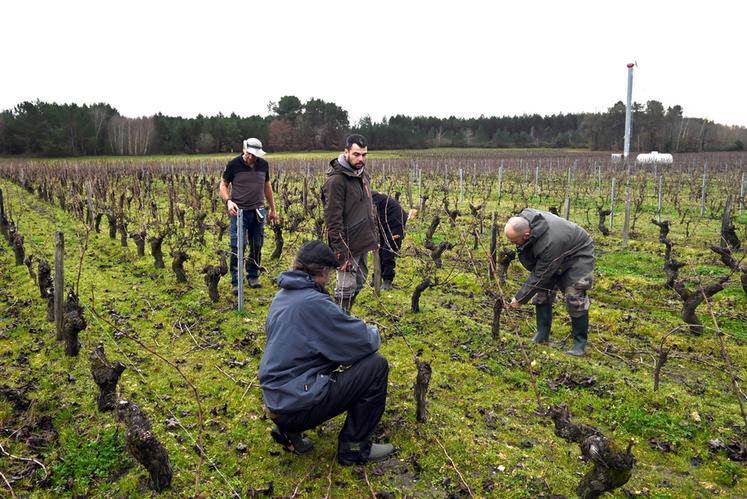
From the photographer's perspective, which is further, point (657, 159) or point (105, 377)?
point (657, 159)

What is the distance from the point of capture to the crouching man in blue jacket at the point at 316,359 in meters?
2.97

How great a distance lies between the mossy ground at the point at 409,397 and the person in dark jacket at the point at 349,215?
3.15 ft

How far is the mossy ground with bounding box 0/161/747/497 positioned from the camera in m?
3.36

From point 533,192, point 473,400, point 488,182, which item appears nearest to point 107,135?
point 488,182

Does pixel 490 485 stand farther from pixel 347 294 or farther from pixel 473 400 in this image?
pixel 347 294

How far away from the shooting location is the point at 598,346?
224 inches

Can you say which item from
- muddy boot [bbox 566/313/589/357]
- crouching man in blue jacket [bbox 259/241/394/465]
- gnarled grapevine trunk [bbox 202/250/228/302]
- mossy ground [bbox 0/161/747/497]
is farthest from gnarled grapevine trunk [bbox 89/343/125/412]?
muddy boot [bbox 566/313/589/357]

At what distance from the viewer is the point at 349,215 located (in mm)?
5145

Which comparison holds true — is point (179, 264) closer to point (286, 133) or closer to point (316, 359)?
point (316, 359)

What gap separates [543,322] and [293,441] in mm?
3244

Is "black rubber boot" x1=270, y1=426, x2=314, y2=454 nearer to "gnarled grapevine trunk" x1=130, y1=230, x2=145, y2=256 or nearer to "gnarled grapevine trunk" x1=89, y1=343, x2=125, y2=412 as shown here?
"gnarled grapevine trunk" x1=89, y1=343, x2=125, y2=412

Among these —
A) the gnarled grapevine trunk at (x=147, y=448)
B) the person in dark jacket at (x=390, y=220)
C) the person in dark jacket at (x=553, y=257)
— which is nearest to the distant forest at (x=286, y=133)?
the person in dark jacket at (x=390, y=220)

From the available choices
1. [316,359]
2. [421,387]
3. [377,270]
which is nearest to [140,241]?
[377,270]

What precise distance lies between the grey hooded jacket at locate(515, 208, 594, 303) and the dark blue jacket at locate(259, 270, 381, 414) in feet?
7.88
